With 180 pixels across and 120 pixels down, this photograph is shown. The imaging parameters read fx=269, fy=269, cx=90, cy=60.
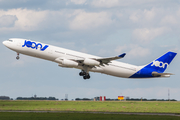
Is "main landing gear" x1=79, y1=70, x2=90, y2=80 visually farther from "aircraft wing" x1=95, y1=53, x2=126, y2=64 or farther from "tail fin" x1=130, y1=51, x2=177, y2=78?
"tail fin" x1=130, y1=51, x2=177, y2=78

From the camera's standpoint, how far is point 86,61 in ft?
170

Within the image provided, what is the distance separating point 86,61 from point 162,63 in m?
19.3

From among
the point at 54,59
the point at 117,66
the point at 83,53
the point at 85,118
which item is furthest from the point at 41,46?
the point at 85,118

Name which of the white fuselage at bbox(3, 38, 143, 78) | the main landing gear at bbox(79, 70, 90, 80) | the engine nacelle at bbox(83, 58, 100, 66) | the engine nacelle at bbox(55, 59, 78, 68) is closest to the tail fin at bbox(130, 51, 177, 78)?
the white fuselage at bbox(3, 38, 143, 78)

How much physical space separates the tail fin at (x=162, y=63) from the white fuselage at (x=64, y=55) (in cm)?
569

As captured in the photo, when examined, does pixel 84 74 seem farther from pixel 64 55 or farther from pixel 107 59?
pixel 64 55

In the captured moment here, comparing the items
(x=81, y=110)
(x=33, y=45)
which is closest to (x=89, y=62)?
(x=33, y=45)

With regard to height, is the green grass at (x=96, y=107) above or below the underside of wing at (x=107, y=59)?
below

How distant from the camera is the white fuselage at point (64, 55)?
5031cm

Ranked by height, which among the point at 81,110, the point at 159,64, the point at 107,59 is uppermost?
the point at 159,64

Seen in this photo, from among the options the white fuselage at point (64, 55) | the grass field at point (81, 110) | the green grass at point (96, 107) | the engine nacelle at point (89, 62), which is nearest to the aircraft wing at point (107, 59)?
the engine nacelle at point (89, 62)

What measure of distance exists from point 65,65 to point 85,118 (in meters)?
23.1

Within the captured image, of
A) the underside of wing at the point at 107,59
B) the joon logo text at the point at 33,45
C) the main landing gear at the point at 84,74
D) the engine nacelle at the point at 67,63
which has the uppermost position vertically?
the joon logo text at the point at 33,45

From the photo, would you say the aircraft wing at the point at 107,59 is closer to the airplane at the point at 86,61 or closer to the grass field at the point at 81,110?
the airplane at the point at 86,61
